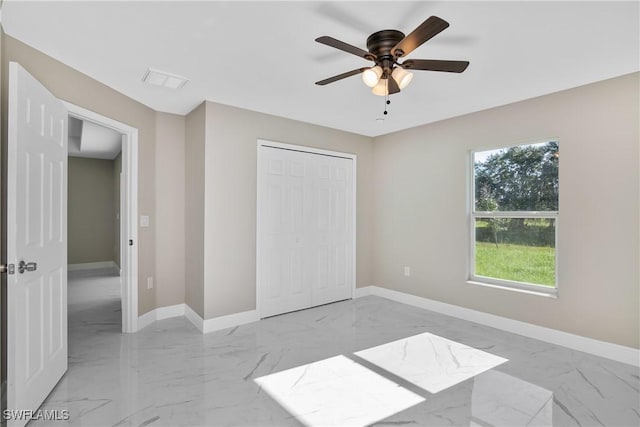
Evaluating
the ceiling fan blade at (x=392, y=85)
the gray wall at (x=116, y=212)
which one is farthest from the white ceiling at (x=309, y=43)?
the gray wall at (x=116, y=212)

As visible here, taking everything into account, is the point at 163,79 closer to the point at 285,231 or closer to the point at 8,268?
the point at 8,268

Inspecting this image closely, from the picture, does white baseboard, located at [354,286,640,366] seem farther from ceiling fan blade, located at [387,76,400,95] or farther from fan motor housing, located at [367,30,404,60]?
fan motor housing, located at [367,30,404,60]

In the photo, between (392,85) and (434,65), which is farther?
(392,85)

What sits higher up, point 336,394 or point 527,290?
point 527,290

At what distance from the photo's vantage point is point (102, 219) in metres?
7.70

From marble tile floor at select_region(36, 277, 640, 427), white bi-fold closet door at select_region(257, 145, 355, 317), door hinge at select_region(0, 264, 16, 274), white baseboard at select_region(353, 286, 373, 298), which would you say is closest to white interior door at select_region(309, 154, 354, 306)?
white bi-fold closet door at select_region(257, 145, 355, 317)


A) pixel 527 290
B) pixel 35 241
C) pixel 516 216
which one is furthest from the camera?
pixel 516 216

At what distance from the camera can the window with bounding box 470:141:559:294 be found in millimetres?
3395

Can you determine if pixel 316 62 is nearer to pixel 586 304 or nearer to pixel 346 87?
pixel 346 87

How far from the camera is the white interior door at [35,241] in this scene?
72.6 inches

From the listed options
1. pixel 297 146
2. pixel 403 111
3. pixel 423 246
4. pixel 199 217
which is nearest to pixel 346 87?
pixel 403 111

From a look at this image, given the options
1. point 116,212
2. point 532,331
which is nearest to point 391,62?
point 532,331

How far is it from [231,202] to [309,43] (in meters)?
1.98

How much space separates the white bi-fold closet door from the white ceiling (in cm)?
101
